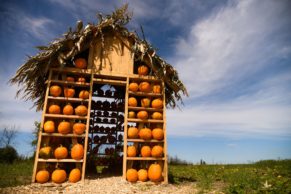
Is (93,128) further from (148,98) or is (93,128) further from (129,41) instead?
(129,41)

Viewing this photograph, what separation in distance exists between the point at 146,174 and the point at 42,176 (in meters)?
2.77

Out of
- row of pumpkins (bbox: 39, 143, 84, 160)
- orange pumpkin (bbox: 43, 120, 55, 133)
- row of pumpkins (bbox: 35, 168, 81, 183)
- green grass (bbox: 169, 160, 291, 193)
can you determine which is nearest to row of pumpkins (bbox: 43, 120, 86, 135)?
orange pumpkin (bbox: 43, 120, 55, 133)


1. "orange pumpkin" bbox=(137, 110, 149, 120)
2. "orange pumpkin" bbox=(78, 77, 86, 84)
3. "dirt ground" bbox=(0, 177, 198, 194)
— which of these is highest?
"orange pumpkin" bbox=(78, 77, 86, 84)

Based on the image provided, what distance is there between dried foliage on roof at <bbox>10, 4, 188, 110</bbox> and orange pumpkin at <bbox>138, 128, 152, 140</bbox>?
1720mm

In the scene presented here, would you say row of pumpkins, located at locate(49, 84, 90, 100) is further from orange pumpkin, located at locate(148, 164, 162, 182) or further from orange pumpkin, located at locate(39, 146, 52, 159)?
orange pumpkin, located at locate(148, 164, 162, 182)

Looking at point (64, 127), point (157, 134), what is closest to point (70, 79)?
point (64, 127)

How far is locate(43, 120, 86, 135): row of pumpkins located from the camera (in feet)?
21.7

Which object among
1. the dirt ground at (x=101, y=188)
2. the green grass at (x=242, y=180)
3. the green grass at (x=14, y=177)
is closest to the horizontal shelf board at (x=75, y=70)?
the dirt ground at (x=101, y=188)

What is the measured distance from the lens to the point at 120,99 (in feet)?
32.4

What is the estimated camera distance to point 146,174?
695 centimetres

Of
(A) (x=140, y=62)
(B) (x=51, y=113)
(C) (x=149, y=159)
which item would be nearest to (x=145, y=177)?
(C) (x=149, y=159)

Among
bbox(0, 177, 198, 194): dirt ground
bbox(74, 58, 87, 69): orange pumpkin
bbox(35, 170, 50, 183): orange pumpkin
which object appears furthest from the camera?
bbox(74, 58, 87, 69): orange pumpkin

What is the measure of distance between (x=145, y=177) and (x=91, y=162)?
2811mm

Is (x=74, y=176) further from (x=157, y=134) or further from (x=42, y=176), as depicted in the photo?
(x=157, y=134)
